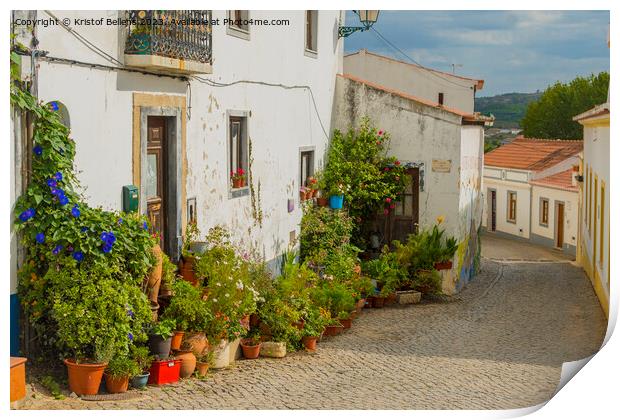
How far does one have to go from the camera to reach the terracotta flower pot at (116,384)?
8.51m

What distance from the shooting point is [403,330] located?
13625mm

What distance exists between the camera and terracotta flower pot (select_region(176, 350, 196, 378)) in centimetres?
945

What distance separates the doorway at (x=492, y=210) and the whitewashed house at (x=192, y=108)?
78.1 feet

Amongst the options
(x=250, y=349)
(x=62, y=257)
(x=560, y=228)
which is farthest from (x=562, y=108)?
(x=62, y=257)

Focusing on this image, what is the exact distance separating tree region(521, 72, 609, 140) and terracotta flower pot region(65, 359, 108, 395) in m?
38.3

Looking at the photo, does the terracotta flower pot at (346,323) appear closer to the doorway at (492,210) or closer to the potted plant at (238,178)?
the potted plant at (238,178)

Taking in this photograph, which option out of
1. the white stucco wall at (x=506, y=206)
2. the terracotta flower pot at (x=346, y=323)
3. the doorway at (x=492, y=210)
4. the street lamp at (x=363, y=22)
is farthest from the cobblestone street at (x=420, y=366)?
the doorway at (x=492, y=210)

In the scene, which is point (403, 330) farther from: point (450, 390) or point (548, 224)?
point (548, 224)

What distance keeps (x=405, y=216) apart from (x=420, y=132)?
5.60 feet

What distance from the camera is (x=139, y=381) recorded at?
8.77 meters

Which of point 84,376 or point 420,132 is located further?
point 420,132

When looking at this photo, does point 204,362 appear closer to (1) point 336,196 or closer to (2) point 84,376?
(2) point 84,376

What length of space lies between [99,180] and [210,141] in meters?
2.90

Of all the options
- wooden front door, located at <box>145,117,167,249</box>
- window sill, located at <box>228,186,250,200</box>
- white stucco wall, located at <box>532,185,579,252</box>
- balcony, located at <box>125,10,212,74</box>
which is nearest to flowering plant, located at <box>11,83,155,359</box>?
balcony, located at <box>125,10,212,74</box>
